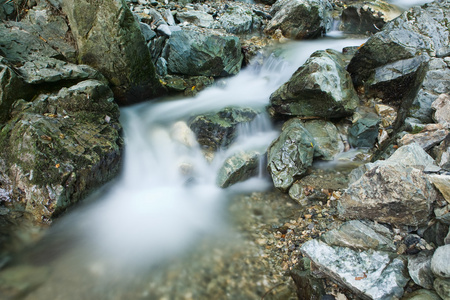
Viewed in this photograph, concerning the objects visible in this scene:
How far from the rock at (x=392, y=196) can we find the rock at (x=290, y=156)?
5.70 feet

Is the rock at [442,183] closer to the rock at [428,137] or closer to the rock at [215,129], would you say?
the rock at [428,137]

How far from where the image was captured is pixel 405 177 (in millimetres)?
3395

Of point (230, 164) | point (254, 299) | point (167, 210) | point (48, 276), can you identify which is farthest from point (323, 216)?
point (48, 276)

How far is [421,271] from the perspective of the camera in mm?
2840

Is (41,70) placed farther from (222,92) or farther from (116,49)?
(222,92)

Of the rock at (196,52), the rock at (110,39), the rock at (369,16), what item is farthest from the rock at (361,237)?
the rock at (369,16)

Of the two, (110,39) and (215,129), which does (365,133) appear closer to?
(215,129)

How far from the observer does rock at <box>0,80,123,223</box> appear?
4.57 meters

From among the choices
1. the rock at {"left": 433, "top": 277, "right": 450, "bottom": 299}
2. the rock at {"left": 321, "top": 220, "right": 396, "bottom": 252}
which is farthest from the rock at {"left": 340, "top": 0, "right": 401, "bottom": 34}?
the rock at {"left": 433, "top": 277, "right": 450, "bottom": 299}

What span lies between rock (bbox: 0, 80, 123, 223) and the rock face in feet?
21.6

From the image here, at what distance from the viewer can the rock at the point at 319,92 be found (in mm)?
6367

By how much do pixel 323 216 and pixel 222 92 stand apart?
17.1ft

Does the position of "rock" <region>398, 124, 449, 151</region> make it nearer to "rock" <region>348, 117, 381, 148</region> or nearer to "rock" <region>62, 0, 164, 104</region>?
"rock" <region>348, 117, 381, 148</region>

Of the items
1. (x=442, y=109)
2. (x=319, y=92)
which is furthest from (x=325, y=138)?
(x=442, y=109)
